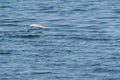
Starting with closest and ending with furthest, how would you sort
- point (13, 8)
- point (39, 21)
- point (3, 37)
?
1. point (3, 37)
2. point (39, 21)
3. point (13, 8)

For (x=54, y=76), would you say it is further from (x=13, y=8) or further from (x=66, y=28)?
(x=13, y=8)

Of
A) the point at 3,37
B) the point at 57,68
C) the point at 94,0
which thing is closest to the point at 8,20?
the point at 3,37

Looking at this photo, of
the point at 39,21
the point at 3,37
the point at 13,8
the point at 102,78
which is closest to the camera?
the point at 102,78

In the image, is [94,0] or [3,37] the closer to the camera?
[3,37]

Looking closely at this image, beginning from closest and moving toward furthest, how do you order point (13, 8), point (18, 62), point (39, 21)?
point (18, 62), point (39, 21), point (13, 8)

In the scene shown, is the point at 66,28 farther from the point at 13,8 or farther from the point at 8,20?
the point at 13,8

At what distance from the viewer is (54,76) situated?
1994 centimetres

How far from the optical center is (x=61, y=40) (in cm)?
2411

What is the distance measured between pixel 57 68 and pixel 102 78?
1.57 metres

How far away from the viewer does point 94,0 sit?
3284cm

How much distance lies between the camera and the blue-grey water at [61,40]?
803 inches

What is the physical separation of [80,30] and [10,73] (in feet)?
19.5

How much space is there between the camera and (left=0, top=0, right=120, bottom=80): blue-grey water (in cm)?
2041

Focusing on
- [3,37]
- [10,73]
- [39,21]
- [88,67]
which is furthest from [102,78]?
[39,21]
